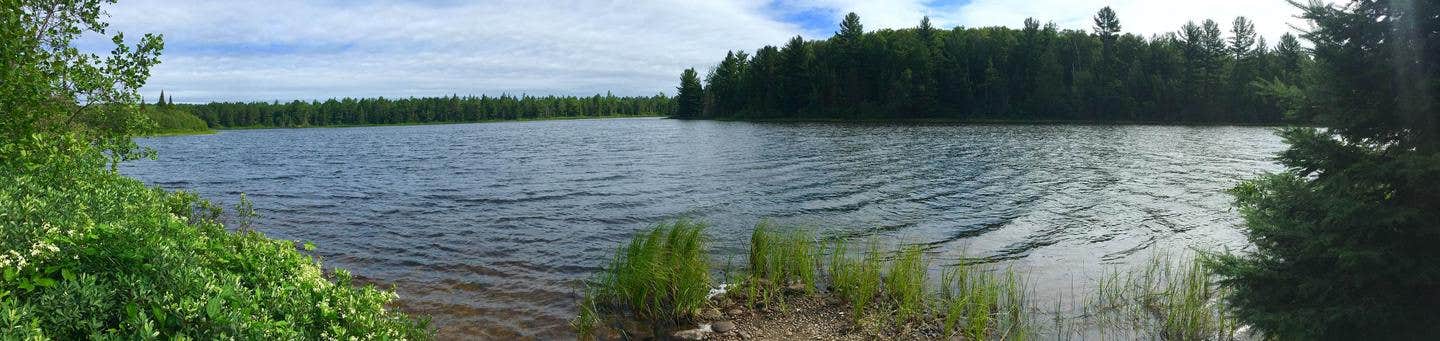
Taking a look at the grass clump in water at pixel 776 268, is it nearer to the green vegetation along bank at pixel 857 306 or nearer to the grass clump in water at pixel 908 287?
the green vegetation along bank at pixel 857 306

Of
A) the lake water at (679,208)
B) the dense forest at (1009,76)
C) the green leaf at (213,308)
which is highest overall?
the dense forest at (1009,76)

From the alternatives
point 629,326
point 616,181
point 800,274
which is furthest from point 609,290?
point 616,181

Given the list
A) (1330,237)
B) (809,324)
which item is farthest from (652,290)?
(1330,237)

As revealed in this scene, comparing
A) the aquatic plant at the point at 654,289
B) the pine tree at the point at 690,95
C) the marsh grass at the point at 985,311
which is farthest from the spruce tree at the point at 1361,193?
the pine tree at the point at 690,95

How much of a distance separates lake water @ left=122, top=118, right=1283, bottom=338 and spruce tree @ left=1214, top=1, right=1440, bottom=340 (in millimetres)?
4758

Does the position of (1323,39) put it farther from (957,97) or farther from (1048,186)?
(957,97)

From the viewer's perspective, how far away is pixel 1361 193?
6617 millimetres

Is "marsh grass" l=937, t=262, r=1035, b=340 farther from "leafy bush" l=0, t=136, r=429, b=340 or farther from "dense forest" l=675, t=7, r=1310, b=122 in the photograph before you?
"dense forest" l=675, t=7, r=1310, b=122

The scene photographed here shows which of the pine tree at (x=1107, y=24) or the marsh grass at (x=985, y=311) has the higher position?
the pine tree at (x=1107, y=24)

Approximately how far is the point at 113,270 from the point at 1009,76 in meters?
120

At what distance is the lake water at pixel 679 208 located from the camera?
12805 mm

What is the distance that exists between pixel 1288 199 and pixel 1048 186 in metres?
19.6

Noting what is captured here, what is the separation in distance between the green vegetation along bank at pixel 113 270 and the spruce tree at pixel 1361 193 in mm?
8453

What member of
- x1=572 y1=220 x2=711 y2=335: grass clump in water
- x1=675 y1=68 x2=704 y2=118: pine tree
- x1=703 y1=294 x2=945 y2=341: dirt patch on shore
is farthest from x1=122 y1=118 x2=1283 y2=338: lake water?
x1=675 y1=68 x2=704 y2=118: pine tree
